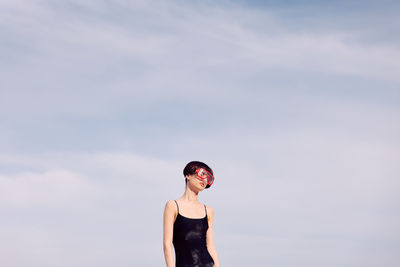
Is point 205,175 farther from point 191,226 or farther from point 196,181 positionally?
point 191,226

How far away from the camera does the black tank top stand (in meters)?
10.2

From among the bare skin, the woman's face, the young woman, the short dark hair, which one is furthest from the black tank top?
the short dark hair

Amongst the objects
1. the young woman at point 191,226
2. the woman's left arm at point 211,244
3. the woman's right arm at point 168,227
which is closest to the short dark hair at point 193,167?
the young woman at point 191,226

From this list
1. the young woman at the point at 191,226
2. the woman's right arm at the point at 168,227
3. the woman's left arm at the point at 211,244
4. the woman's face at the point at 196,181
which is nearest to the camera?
the woman's right arm at the point at 168,227

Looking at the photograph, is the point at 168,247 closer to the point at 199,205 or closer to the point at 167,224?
the point at 167,224

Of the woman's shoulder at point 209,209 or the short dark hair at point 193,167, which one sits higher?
the short dark hair at point 193,167

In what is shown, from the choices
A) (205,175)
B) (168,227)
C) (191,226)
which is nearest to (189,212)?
(191,226)

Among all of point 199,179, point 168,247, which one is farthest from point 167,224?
point 199,179

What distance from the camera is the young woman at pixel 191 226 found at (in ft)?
33.4

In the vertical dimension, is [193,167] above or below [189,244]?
above

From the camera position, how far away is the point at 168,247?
397 inches

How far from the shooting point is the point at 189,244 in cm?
1025

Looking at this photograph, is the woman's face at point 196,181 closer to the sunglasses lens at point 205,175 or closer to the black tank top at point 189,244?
the sunglasses lens at point 205,175

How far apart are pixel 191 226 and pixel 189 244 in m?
0.34
